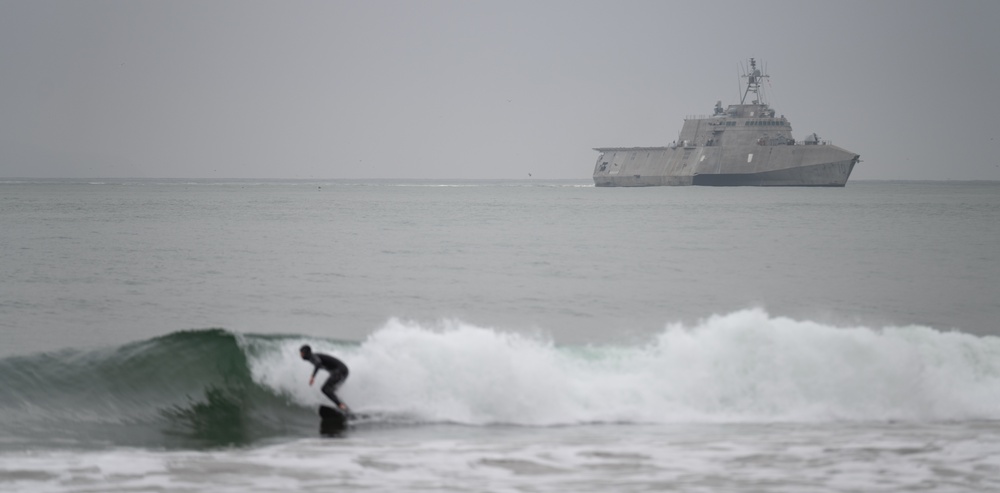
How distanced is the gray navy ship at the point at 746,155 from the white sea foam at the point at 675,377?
124m

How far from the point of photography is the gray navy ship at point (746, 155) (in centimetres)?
13538

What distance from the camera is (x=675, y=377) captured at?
48.7ft

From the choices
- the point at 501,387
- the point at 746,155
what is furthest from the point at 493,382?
the point at 746,155

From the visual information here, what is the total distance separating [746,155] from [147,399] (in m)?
130

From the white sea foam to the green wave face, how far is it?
21.6 inches

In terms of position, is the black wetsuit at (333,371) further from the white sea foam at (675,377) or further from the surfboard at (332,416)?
the white sea foam at (675,377)

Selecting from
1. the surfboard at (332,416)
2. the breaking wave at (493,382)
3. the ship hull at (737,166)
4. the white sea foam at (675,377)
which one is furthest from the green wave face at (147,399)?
the ship hull at (737,166)

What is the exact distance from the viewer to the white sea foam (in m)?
13.8

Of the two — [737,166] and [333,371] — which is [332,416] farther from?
[737,166]

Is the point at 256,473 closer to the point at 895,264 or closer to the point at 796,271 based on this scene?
the point at 796,271

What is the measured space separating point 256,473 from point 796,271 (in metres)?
27.5

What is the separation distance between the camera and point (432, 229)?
5725 centimetres

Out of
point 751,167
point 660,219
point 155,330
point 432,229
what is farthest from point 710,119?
point 155,330

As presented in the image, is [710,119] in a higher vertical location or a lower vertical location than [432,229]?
higher
